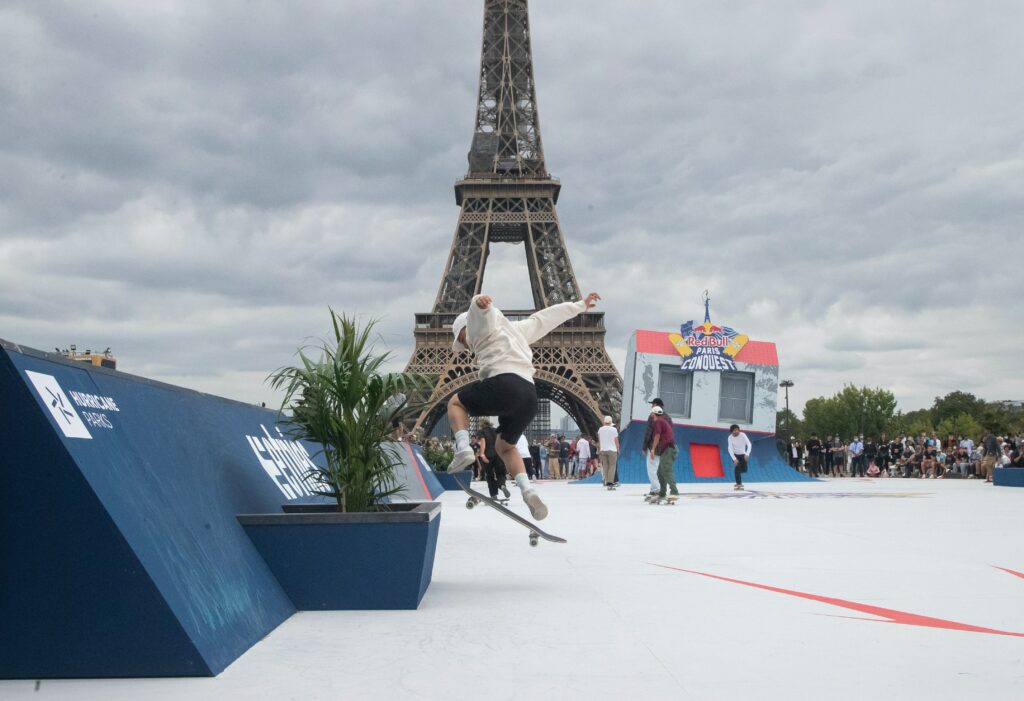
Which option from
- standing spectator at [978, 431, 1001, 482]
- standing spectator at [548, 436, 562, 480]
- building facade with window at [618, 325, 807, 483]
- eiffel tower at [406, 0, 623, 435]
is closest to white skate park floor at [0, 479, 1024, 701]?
building facade with window at [618, 325, 807, 483]

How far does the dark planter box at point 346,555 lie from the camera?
4.47 metres

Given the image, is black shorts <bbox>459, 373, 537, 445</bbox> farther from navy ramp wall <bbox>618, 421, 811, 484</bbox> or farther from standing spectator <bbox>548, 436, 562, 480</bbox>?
standing spectator <bbox>548, 436, 562, 480</bbox>

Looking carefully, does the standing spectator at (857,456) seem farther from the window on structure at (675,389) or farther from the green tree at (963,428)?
the green tree at (963,428)

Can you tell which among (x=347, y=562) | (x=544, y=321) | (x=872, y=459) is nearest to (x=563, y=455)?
(x=872, y=459)

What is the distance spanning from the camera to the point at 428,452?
26.7 meters

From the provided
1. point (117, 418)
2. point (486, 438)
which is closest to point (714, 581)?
point (117, 418)

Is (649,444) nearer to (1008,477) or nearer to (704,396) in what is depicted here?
(704,396)

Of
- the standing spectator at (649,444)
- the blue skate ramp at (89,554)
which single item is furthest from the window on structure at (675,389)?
the blue skate ramp at (89,554)

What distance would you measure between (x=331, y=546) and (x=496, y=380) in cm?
157

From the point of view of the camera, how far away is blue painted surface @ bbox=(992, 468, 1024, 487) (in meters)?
22.3

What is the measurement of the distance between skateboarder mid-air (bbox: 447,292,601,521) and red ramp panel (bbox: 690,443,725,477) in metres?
21.4

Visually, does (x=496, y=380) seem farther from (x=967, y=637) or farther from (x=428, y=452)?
(x=428, y=452)

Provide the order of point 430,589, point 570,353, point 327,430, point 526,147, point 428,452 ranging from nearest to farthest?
point 327,430 < point 430,589 < point 428,452 < point 570,353 < point 526,147

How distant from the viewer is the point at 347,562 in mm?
4598
